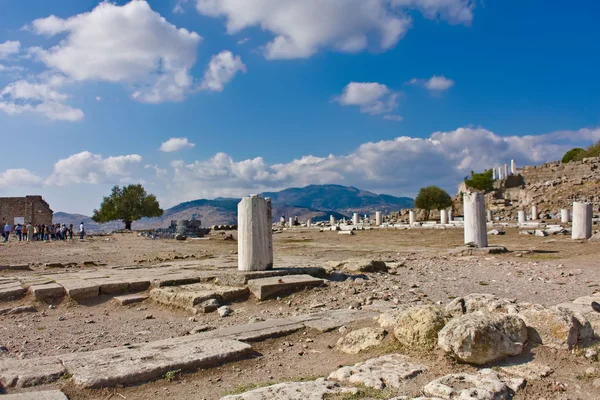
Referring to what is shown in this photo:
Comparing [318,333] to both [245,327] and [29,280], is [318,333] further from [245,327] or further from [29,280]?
[29,280]

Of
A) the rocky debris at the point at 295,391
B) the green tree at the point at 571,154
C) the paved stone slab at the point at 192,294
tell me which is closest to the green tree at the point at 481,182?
the green tree at the point at 571,154

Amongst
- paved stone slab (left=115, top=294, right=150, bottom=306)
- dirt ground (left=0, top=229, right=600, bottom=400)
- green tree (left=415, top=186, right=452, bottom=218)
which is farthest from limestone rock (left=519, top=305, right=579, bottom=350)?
green tree (left=415, top=186, right=452, bottom=218)

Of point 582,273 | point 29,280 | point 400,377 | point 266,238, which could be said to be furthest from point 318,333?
point 582,273

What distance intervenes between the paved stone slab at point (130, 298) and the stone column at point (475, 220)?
37.2ft

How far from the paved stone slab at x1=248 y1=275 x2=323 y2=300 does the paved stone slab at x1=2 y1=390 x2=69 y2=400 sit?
413cm

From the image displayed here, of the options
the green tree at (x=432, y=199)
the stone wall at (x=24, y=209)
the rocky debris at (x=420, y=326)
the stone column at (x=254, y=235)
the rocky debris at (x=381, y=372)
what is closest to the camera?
the rocky debris at (x=381, y=372)

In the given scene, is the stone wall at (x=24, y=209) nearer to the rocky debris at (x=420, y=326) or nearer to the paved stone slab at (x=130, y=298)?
the paved stone slab at (x=130, y=298)

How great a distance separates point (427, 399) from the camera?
9.23ft

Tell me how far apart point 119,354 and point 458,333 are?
316cm

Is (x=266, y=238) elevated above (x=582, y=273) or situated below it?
above

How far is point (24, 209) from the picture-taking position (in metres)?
46.3

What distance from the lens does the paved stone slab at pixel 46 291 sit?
729cm

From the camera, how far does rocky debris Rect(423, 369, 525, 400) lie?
115 inches

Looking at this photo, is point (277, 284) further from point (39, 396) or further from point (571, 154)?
point (571, 154)
